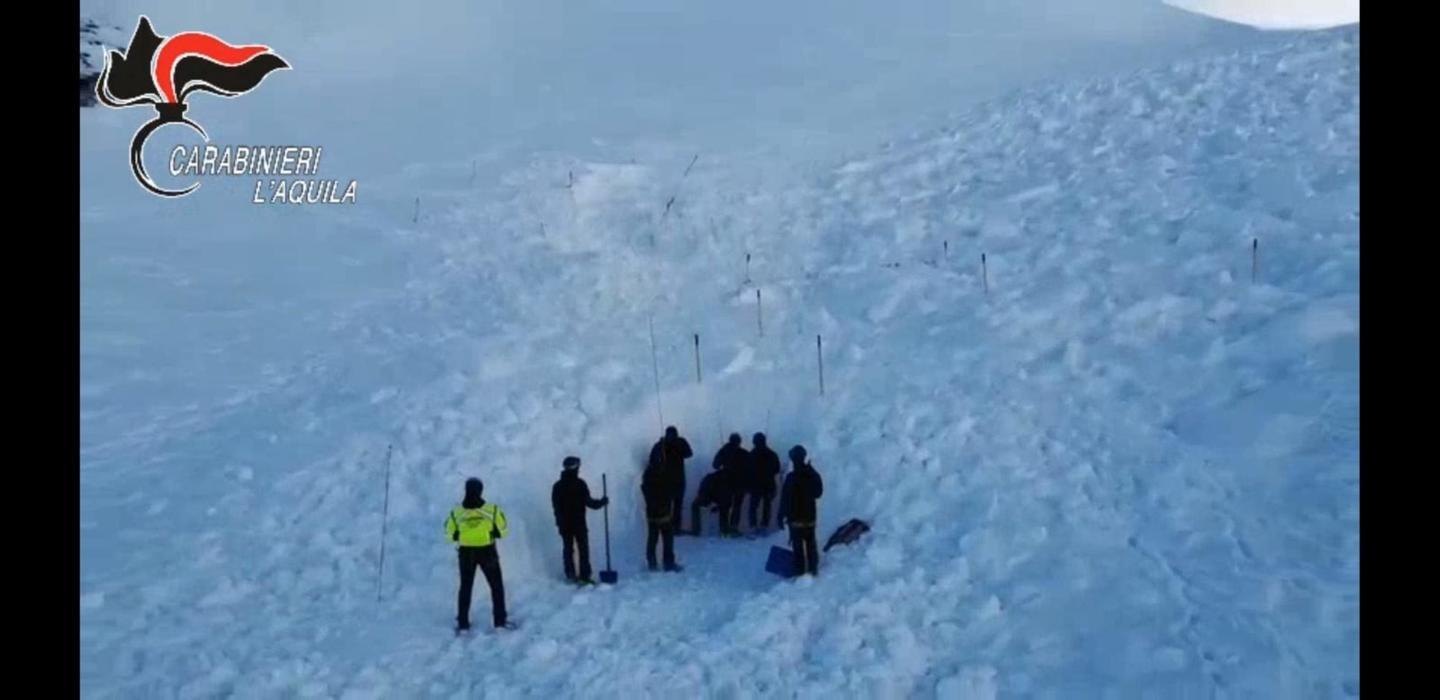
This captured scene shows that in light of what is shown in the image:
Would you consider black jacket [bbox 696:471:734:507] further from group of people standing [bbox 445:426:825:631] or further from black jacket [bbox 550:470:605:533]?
black jacket [bbox 550:470:605:533]

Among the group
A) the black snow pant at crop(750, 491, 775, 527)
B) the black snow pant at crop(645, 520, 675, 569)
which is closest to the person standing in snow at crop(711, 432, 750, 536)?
the black snow pant at crop(750, 491, 775, 527)

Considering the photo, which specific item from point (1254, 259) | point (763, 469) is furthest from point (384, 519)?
point (1254, 259)

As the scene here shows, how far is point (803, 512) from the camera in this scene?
33.9ft

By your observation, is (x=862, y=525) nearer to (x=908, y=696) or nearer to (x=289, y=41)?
(x=908, y=696)

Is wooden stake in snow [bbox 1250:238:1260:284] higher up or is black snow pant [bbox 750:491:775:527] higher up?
wooden stake in snow [bbox 1250:238:1260:284]

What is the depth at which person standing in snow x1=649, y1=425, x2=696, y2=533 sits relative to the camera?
12.1 metres

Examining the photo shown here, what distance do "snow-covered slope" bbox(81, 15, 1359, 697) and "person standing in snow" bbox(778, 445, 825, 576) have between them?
37 cm

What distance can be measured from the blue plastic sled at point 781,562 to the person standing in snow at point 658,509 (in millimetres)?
1289

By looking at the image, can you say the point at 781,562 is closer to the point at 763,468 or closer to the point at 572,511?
the point at 763,468

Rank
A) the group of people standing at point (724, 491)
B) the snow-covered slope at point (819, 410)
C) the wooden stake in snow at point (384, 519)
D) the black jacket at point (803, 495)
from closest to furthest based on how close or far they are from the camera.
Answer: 1. the snow-covered slope at point (819, 410)
2. the black jacket at point (803, 495)
3. the group of people standing at point (724, 491)
4. the wooden stake in snow at point (384, 519)

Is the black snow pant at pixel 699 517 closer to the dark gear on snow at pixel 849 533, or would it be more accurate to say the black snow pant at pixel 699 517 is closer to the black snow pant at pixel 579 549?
the dark gear on snow at pixel 849 533

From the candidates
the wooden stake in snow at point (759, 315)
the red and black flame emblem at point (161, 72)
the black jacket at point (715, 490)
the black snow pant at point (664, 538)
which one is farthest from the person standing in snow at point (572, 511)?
the red and black flame emblem at point (161, 72)

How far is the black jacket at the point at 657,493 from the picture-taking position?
1128cm
